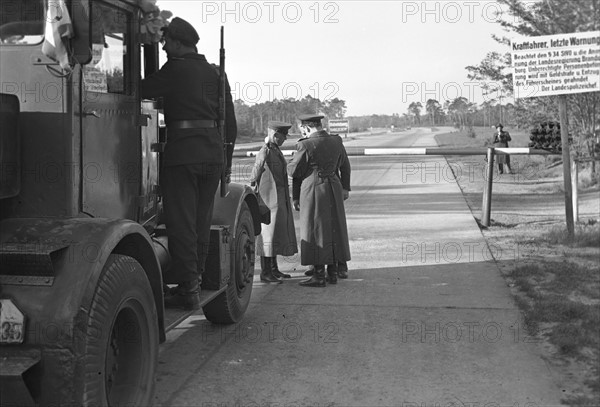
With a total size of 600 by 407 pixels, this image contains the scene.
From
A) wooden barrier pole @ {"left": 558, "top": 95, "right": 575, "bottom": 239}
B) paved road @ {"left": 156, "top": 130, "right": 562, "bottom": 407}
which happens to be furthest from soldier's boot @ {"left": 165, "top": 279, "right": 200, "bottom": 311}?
wooden barrier pole @ {"left": 558, "top": 95, "right": 575, "bottom": 239}

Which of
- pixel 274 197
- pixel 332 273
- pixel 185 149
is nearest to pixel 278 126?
pixel 274 197

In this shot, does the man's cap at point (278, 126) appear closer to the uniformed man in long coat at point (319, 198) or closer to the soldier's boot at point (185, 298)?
the uniformed man in long coat at point (319, 198)

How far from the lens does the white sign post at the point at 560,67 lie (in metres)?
10.1

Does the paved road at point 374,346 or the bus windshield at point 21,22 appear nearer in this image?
the bus windshield at point 21,22

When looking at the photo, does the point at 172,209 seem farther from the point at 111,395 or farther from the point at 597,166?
the point at 597,166

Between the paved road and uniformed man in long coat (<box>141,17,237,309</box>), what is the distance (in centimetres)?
72

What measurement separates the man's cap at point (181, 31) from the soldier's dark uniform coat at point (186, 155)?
106mm

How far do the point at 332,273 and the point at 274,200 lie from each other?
109cm

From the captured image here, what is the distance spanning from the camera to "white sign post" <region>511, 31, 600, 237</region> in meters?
10.1

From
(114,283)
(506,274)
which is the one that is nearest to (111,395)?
(114,283)

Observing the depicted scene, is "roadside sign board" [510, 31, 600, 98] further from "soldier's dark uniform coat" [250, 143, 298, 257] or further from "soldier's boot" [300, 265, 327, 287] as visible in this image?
"soldier's boot" [300, 265, 327, 287]

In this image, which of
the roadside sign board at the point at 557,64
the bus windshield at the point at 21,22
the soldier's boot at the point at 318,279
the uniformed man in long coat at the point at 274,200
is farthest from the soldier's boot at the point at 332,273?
the bus windshield at the point at 21,22

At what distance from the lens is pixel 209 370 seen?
207 inches

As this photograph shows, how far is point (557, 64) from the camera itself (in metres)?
10.2
